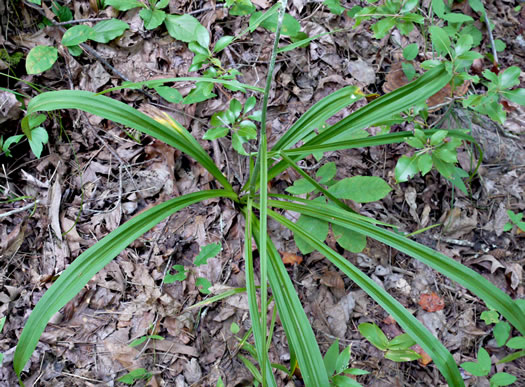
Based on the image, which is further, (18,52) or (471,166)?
(471,166)

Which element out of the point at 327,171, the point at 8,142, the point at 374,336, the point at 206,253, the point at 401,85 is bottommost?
the point at 374,336

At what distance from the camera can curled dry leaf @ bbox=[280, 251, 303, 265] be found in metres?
1.47

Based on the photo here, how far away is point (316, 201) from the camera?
1.32 metres

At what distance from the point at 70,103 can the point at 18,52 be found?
70cm

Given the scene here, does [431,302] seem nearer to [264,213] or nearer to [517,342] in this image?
[517,342]

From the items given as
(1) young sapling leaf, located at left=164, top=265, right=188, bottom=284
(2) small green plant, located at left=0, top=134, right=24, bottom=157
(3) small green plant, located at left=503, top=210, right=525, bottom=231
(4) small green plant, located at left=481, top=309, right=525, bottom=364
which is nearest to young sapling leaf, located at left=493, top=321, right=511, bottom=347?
(4) small green plant, located at left=481, top=309, right=525, bottom=364

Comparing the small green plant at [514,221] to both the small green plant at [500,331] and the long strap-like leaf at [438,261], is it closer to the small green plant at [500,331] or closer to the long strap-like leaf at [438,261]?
the small green plant at [500,331]

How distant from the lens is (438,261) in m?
1.08

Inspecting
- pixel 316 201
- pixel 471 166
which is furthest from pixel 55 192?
pixel 471 166

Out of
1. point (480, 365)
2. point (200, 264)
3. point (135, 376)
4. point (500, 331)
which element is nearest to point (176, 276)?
point (200, 264)

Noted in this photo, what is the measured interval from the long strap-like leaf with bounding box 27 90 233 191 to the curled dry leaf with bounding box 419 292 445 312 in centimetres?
109

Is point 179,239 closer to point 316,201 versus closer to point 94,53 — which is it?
point 316,201

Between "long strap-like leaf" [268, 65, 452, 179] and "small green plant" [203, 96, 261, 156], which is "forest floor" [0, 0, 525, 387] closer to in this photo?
"small green plant" [203, 96, 261, 156]

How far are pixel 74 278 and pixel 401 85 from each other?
1672mm
